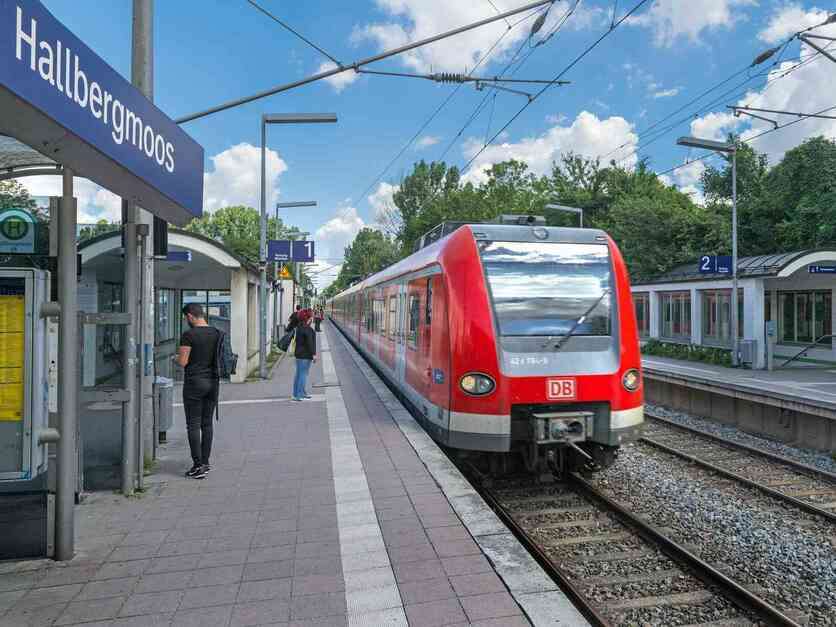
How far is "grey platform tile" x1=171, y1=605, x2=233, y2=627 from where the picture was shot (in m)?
3.07

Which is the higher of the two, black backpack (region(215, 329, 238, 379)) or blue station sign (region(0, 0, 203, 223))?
blue station sign (region(0, 0, 203, 223))

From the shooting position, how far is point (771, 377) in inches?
622

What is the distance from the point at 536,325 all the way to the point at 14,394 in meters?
4.41

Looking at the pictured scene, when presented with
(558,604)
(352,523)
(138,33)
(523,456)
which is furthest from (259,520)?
(138,33)

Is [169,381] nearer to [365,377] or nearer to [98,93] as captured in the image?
[98,93]

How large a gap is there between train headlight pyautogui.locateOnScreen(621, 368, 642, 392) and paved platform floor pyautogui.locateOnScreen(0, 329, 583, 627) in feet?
7.13

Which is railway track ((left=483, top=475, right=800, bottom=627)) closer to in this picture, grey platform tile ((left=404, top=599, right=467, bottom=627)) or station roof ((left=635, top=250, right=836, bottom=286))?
grey platform tile ((left=404, top=599, right=467, bottom=627))

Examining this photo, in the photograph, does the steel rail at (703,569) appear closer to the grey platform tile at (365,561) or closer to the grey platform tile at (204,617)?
the grey platform tile at (365,561)

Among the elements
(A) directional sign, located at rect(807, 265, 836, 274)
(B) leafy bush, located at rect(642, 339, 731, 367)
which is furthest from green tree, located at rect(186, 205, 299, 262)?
(A) directional sign, located at rect(807, 265, 836, 274)

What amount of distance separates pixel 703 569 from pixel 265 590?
314cm

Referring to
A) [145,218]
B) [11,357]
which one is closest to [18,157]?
[145,218]

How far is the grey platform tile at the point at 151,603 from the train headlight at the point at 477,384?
124 inches

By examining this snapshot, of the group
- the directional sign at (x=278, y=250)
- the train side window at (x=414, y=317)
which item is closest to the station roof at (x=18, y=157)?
the train side window at (x=414, y=317)

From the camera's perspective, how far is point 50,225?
394 cm
